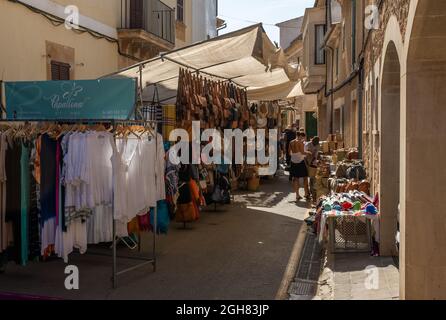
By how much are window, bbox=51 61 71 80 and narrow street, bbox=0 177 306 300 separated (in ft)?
14.4

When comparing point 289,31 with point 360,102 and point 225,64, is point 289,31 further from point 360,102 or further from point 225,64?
point 225,64

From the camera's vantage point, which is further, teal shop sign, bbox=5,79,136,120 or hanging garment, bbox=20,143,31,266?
teal shop sign, bbox=5,79,136,120

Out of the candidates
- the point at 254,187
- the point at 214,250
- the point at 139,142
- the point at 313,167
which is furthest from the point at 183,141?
the point at 254,187

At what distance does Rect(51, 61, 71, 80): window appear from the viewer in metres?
11.0

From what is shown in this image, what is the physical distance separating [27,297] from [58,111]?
107 inches

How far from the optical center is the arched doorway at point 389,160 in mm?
6484

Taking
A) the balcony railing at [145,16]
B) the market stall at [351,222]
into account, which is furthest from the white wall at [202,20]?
the market stall at [351,222]

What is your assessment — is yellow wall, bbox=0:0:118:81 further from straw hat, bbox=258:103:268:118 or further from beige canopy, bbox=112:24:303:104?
straw hat, bbox=258:103:268:118

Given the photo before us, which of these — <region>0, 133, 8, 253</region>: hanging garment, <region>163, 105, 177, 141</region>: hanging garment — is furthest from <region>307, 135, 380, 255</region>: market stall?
<region>0, 133, 8, 253</region>: hanging garment

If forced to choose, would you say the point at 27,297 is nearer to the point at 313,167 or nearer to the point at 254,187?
the point at 313,167

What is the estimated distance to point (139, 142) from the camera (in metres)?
6.27

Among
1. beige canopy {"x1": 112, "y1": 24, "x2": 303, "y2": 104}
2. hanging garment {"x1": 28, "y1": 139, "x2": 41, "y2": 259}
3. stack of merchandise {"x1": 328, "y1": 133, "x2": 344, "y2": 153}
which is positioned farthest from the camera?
stack of merchandise {"x1": 328, "y1": 133, "x2": 344, "y2": 153}

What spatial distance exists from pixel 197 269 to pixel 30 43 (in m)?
6.20

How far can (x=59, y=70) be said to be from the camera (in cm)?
1128
